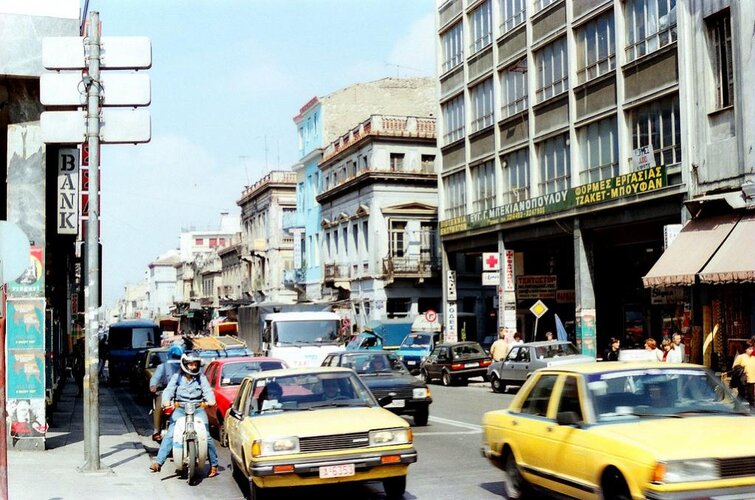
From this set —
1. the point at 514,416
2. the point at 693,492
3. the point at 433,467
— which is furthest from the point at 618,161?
the point at 693,492

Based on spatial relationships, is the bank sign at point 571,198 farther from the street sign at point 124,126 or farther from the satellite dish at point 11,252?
the satellite dish at point 11,252

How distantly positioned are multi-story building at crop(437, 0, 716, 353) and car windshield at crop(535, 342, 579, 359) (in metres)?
4.55

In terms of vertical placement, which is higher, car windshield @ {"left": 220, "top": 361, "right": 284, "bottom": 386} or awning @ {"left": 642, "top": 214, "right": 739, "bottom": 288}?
awning @ {"left": 642, "top": 214, "right": 739, "bottom": 288}

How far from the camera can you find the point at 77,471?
13781mm

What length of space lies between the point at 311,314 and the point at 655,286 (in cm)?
1073

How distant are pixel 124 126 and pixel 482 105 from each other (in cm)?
3233

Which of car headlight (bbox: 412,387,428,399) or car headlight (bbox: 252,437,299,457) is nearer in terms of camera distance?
car headlight (bbox: 252,437,299,457)

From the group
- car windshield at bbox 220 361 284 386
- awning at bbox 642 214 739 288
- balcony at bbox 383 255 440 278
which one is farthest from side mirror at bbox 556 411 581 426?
balcony at bbox 383 255 440 278

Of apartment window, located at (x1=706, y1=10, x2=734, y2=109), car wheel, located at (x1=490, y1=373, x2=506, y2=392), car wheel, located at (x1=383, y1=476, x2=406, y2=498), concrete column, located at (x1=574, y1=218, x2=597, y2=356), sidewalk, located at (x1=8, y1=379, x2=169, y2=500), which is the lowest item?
car wheel, located at (x1=490, y1=373, x2=506, y2=392)

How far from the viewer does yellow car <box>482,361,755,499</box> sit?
26.2 feet

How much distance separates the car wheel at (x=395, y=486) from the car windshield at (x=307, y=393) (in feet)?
3.49

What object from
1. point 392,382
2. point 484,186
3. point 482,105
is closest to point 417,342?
point 484,186

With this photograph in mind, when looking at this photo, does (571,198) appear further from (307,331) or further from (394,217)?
(394,217)

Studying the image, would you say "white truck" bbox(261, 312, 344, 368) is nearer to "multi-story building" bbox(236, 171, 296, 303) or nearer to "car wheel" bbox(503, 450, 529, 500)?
"car wheel" bbox(503, 450, 529, 500)
